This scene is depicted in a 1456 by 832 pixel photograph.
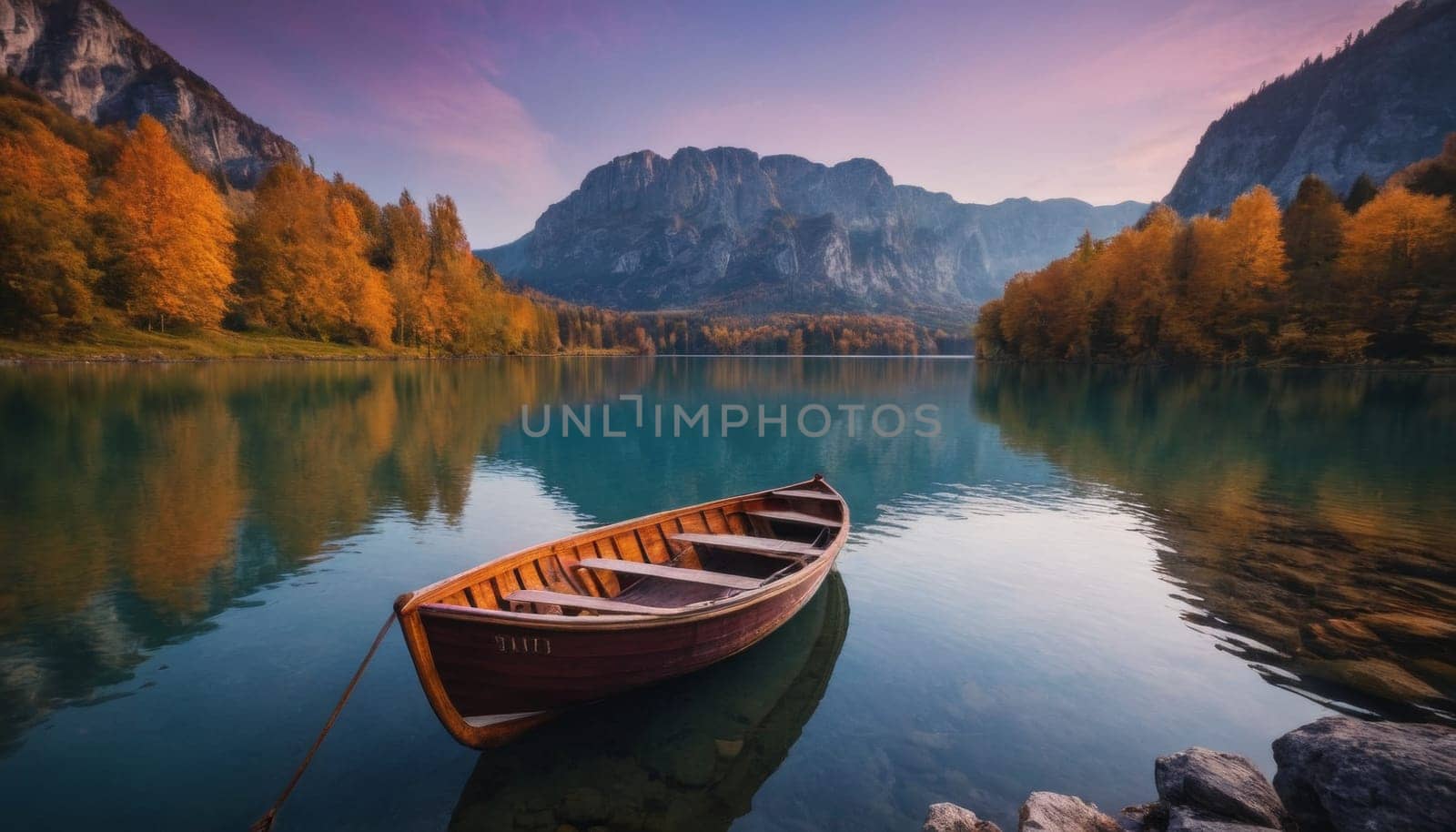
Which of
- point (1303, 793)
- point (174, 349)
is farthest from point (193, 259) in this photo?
point (1303, 793)

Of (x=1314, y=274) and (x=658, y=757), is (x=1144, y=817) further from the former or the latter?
(x=1314, y=274)

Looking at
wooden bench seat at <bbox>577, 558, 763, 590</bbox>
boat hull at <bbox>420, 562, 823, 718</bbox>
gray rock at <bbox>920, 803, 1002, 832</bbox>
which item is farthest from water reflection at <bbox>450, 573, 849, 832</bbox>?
gray rock at <bbox>920, 803, 1002, 832</bbox>

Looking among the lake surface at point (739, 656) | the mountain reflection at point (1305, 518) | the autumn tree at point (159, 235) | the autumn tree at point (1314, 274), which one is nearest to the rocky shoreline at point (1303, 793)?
the lake surface at point (739, 656)

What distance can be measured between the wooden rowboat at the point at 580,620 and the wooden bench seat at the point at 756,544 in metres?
0.03

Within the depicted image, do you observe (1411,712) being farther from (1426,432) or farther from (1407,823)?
(1426,432)

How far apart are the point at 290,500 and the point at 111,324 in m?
58.5

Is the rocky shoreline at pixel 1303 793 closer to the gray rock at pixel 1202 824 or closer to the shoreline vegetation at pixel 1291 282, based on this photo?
the gray rock at pixel 1202 824

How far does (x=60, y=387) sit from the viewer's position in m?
35.2

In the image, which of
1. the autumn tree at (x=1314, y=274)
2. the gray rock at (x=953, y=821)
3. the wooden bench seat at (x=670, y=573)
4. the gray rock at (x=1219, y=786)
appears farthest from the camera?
the autumn tree at (x=1314, y=274)

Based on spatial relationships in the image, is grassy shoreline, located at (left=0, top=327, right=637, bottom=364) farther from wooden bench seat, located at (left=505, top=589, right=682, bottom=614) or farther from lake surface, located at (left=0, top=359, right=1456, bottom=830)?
wooden bench seat, located at (left=505, top=589, right=682, bottom=614)

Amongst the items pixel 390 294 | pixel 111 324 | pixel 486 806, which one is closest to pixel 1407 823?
pixel 486 806

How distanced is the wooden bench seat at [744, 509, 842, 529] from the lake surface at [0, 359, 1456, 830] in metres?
1.43

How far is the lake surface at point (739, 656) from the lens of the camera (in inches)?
253

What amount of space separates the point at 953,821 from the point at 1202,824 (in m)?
1.96
